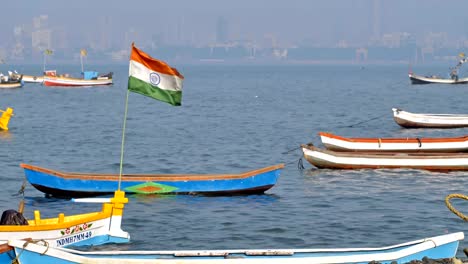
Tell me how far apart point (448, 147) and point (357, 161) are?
5.13 m

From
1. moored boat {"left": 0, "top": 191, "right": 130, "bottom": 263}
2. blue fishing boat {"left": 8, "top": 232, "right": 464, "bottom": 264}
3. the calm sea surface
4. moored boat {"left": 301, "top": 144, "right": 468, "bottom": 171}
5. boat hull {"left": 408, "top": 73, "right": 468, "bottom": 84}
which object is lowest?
boat hull {"left": 408, "top": 73, "right": 468, "bottom": 84}

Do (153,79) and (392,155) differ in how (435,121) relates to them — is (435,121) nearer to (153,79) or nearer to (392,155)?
(392,155)

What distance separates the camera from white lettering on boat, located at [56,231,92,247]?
22533 mm

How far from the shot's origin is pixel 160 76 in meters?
25.2

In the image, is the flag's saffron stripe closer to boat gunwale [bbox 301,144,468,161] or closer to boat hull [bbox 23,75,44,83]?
boat gunwale [bbox 301,144,468,161]

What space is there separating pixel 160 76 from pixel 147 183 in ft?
24.1

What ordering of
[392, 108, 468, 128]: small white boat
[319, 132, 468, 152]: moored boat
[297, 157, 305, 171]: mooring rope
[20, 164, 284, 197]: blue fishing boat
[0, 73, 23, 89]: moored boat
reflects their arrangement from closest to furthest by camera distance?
[20, 164, 284, 197]: blue fishing boat < [297, 157, 305, 171]: mooring rope < [319, 132, 468, 152]: moored boat < [392, 108, 468, 128]: small white boat < [0, 73, 23, 89]: moored boat

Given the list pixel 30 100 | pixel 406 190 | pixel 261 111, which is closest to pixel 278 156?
pixel 406 190

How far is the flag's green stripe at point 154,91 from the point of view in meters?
25.1

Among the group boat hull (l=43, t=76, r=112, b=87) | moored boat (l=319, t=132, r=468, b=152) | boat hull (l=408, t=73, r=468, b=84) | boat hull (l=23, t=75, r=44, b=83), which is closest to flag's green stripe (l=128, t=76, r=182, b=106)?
moored boat (l=319, t=132, r=468, b=152)

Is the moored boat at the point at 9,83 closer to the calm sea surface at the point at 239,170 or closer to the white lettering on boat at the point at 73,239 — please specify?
the calm sea surface at the point at 239,170

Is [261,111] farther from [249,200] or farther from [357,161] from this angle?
[249,200]

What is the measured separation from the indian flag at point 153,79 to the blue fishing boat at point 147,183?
264 inches

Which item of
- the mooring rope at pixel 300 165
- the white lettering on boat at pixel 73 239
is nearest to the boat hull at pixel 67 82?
the mooring rope at pixel 300 165
